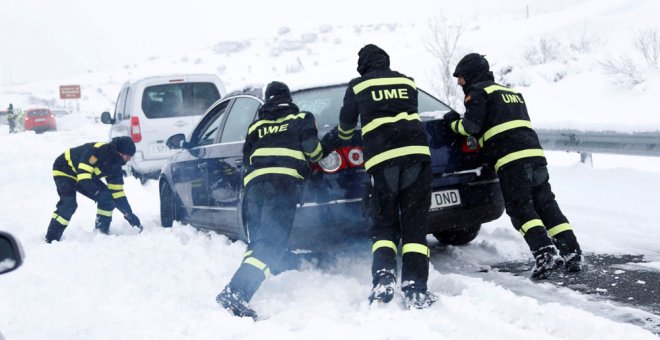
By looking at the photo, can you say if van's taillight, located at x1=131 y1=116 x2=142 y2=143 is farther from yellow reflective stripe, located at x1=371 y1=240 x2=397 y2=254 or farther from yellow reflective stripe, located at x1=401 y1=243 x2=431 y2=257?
yellow reflective stripe, located at x1=401 y1=243 x2=431 y2=257

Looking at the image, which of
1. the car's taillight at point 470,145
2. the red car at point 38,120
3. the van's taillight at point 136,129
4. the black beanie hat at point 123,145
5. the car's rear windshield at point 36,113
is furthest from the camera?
the car's rear windshield at point 36,113

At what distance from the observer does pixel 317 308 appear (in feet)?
14.0

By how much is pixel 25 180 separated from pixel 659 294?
1268 cm

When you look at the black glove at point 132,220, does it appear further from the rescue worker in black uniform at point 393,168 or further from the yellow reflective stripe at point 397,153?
the yellow reflective stripe at point 397,153

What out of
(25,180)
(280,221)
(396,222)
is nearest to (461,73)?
(396,222)

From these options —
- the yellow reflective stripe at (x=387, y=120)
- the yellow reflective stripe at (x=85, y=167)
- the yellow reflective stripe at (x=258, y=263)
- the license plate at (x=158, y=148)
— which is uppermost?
the yellow reflective stripe at (x=387, y=120)

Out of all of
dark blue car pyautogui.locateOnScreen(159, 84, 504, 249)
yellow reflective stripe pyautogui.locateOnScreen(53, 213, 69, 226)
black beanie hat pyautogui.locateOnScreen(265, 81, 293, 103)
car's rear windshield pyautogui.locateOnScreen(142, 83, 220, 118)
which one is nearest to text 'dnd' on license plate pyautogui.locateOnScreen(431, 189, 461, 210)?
dark blue car pyautogui.locateOnScreen(159, 84, 504, 249)

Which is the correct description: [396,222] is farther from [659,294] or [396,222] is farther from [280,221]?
[659,294]

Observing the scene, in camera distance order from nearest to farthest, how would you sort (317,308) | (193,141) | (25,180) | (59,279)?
(317,308) < (59,279) < (193,141) < (25,180)

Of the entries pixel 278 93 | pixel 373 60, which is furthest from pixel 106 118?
pixel 373 60

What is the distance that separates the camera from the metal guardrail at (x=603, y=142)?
723 centimetres

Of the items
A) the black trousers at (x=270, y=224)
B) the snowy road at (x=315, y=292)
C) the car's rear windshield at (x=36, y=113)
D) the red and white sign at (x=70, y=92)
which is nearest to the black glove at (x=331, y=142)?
the black trousers at (x=270, y=224)

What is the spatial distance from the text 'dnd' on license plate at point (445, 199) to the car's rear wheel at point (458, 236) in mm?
1036

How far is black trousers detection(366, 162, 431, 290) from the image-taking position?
4328mm
